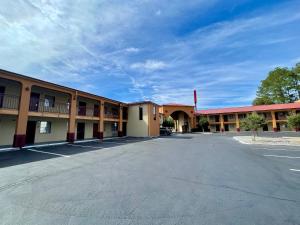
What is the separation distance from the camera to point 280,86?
4212cm

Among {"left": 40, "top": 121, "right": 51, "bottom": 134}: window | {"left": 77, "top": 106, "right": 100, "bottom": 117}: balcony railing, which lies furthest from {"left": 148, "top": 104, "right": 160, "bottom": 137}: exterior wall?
{"left": 40, "top": 121, "right": 51, "bottom": 134}: window

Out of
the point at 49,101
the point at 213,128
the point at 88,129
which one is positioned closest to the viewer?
the point at 49,101

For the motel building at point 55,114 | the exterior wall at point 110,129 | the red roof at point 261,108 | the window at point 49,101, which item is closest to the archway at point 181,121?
the red roof at point 261,108

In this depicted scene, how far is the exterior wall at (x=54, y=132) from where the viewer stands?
15180 mm

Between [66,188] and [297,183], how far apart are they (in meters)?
7.30

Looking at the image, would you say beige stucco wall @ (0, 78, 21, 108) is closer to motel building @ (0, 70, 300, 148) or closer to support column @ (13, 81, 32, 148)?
motel building @ (0, 70, 300, 148)

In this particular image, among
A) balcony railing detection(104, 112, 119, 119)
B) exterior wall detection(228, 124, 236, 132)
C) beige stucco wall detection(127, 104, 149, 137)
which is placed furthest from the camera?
exterior wall detection(228, 124, 236, 132)

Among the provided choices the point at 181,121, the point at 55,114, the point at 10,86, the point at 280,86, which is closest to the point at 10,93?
the point at 10,86

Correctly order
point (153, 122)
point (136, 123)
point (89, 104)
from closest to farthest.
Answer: point (89, 104)
point (136, 123)
point (153, 122)

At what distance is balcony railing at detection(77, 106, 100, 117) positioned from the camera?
18.0 m

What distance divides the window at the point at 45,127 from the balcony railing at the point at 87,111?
3072mm

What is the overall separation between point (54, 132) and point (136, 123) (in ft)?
37.5

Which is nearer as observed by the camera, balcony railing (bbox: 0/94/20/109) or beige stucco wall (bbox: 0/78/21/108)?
balcony railing (bbox: 0/94/20/109)

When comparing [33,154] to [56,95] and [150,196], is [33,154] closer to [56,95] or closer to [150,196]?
[56,95]
